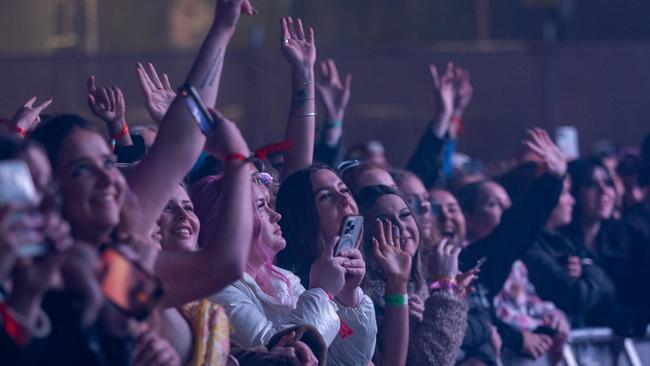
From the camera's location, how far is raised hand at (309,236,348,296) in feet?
13.5

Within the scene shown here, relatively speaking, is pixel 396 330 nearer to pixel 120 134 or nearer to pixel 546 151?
pixel 120 134

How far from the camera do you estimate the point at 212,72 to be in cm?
337

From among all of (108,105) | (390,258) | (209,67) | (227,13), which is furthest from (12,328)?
(108,105)

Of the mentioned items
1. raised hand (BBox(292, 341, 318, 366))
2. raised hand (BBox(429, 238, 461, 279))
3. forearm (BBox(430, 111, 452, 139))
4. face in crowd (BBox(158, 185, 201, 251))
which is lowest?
forearm (BBox(430, 111, 452, 139))

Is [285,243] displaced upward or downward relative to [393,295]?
upward

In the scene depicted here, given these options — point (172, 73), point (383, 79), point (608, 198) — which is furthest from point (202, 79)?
point (383, 79)

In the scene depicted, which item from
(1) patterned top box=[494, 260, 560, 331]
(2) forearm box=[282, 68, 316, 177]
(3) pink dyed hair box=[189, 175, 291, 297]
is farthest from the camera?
(1) patterned top box=[494, 260, 560, 331]

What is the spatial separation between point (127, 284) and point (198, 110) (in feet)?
2.15

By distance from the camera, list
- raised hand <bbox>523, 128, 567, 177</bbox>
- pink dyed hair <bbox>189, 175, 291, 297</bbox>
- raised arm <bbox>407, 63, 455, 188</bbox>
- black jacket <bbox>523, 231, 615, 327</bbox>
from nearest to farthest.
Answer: pink dyed hair <bbox>189, 175, 291, 297</bbox>, raised hand <bbox>523, 128, 567, 177</bbox>, black jacket <bbox>523, 231, 615, 327</bbox>, raised arm <bbox>407, 63, 455, 188</bbox>

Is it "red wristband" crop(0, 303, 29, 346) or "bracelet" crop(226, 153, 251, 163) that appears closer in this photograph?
"red wristband" crop(0, 303, 29, 346)

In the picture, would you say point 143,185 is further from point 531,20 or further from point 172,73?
point 531,20

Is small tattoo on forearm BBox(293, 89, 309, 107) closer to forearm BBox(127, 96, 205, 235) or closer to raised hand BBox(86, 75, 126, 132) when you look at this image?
raised hand BBox(86, 75, 126, 132)

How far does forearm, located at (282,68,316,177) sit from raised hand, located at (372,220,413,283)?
0.58 meters

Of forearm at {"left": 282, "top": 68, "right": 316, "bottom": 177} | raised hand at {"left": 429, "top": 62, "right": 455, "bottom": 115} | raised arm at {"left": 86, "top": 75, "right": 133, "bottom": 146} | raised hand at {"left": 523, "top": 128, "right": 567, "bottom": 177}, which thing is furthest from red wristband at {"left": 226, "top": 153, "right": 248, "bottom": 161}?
raised hand at {"left": 429, "top": 62, "right": 455, "bottom": 115}
